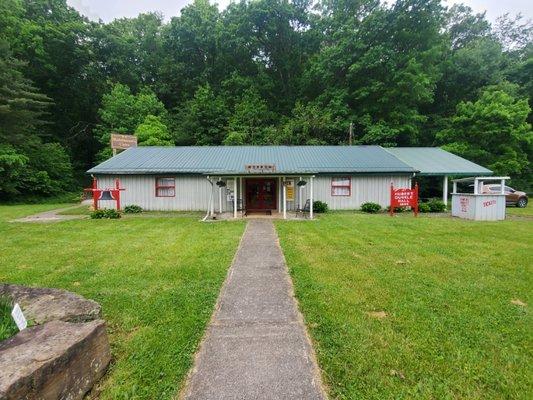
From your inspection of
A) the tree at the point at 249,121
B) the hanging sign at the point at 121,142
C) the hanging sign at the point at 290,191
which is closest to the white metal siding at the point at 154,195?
the hanging sign at the point at 290,191

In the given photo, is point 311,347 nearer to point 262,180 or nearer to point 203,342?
point 203,342

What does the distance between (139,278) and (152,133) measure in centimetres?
2346

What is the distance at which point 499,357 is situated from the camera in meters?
2.86

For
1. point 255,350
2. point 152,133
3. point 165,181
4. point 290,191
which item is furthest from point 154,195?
point 255,350

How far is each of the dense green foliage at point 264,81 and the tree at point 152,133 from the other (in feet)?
0.46

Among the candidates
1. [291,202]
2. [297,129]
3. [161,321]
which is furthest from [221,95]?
[161,321]

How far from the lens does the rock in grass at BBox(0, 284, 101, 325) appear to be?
2896mm

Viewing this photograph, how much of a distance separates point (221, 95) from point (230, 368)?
104 feet

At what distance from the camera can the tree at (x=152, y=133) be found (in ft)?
83.3

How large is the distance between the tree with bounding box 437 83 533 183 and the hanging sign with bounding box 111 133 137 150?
24.7 m

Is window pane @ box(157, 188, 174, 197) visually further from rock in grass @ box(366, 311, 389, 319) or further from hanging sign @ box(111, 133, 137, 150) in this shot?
rock in grass @ box(366, 311, 389, 319)

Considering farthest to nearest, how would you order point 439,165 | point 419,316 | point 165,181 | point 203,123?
point 203,123, point 439,165, point 165,181, point 419,316

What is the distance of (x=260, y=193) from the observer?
1603cm

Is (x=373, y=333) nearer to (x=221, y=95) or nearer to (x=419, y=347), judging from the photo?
(x=419, y=347)
